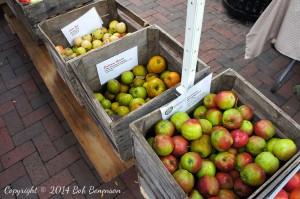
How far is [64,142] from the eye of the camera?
2266 mm

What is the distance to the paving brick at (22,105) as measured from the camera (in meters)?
2.51

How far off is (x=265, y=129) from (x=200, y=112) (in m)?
0.32

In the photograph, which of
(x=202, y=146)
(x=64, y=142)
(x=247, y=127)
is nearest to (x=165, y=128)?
(x=202, y=146)

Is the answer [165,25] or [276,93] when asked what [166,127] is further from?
[165,25]

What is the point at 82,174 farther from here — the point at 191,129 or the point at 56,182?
the point at 191,129

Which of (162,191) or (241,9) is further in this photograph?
(241,9)

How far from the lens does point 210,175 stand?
1138mm

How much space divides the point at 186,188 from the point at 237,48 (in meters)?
2.55

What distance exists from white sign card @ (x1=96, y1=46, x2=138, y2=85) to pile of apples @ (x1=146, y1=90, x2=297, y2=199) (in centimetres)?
59

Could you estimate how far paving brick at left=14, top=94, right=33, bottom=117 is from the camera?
2510 mm

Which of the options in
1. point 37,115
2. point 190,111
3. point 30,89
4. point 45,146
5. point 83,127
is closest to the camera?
point 190,111

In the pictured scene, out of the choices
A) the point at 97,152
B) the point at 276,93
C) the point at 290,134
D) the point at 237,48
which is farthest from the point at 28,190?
the point at 237,48

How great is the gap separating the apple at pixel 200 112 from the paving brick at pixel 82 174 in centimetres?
110

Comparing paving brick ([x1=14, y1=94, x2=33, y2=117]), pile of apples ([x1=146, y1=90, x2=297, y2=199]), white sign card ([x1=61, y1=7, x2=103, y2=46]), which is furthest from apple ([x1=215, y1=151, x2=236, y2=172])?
paving brick ([x1=14, y1=94, x2=33, y2=117])
